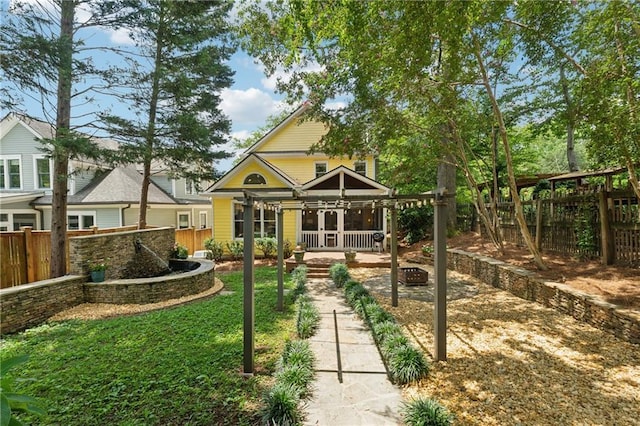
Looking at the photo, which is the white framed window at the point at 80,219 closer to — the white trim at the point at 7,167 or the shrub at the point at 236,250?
the white trim at the point at 7,167

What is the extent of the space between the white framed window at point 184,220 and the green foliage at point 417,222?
1433cm

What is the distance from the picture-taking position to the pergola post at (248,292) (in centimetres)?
430

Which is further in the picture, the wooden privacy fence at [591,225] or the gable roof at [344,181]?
the gable roof at [344,181]

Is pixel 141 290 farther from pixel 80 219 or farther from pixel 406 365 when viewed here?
pixel 80 219

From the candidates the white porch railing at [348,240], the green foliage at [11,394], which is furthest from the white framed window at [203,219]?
the green foliage at [11,394]

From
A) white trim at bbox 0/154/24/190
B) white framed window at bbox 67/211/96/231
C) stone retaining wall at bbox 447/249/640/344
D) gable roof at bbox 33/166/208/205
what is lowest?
stone retaining wall at bbox 447/249/640/344

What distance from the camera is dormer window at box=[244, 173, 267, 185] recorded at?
1513 centimetres

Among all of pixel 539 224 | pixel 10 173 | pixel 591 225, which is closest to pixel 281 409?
A: pixel 591 225

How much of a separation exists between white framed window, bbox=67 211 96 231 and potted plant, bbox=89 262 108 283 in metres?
9.33

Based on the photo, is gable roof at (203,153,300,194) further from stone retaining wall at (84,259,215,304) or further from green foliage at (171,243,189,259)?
stone retaining wall at (84,259,215,304)

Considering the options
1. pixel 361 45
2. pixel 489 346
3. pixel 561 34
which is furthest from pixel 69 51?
pixel 561 34

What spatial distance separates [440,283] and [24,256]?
9602mm

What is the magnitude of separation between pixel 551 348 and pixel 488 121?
24.6ft

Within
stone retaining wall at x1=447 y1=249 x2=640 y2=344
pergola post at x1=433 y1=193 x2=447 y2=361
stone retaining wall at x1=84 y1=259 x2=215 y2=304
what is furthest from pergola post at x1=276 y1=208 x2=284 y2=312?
stone retaining wall at x1=447 y1=249 x2=640 y2=344
